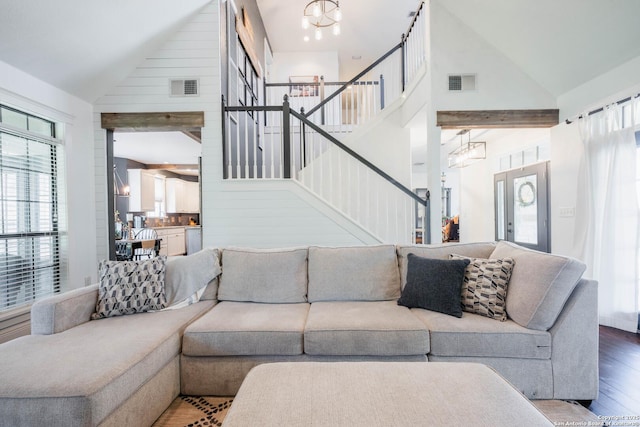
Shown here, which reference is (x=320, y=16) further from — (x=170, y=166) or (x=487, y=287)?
(x=170, y=166)

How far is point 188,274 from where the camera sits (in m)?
2.39

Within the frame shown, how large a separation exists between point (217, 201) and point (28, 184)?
1885mm

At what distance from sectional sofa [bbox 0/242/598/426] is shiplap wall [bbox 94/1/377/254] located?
157 cm

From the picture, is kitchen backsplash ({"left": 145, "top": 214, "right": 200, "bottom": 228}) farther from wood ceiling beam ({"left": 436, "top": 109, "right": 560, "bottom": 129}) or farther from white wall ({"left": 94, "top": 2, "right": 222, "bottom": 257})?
wood ceiling beam ({"left": 436, "top": 109, "right": 560, "bottom": 129})

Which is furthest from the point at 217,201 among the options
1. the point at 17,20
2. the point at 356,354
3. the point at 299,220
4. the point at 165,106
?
the point at 356,354

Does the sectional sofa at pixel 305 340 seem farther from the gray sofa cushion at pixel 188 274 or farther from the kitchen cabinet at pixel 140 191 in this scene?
the kitchen cabinet at pixel 140 191

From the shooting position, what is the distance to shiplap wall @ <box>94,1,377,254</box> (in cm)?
378

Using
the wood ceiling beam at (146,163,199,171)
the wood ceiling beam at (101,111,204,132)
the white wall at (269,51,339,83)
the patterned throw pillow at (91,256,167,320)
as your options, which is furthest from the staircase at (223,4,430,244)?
the wood ceiling beam at (146,163,199,171)

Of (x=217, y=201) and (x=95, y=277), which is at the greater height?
(x=217, y=201)

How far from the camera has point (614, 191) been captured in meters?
2.97

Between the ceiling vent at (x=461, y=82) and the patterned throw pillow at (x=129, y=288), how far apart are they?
3.92 m

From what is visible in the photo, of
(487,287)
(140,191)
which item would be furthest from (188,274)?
(140,191)

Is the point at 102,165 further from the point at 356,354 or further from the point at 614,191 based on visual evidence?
the point at 614,191

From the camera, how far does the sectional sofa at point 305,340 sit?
1460 mm
